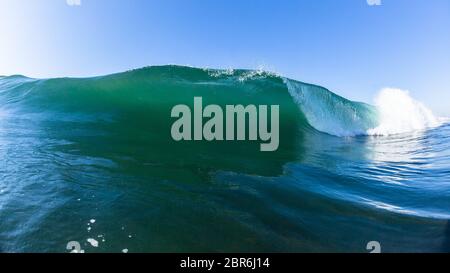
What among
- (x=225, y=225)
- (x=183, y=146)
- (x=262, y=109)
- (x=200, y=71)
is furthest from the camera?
(x=200, y=71)

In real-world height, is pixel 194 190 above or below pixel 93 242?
above

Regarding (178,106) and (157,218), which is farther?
(178,106)

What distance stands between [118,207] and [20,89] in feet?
39.3

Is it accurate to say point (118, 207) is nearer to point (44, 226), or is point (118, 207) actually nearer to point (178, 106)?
point (44, 226)

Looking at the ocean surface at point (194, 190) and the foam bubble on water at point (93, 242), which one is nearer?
the foam bubble on water at point (93, 242)

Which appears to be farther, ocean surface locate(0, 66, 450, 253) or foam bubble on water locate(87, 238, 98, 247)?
ocean surface locate(0, 66, 450, 253)

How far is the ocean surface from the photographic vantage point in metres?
3.69

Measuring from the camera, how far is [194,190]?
5.00 m

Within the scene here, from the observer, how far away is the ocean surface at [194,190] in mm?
3688

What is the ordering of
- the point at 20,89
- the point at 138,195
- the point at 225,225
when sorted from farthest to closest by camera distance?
the point at 20,89 < the point at 138,195 < the point at 225,225

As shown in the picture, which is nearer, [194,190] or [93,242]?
[93,242]
